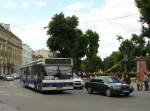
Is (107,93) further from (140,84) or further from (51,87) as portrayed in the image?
(140,84)

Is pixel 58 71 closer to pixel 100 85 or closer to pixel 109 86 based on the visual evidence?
pixel 100 85

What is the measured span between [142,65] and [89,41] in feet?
88.3

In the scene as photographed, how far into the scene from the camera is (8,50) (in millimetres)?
143250

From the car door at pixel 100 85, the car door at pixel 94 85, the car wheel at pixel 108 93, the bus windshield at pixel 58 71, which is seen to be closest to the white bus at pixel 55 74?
the bus windshield at pixel 58 71

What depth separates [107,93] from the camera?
30.8 meters

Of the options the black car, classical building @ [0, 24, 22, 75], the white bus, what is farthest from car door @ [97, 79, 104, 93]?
classical building @ [0, 24, 22, 75]

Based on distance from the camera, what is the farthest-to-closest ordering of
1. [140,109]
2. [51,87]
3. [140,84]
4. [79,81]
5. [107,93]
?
[79,81]
[140,84]
[51,87]
[107,93]
[140,109]

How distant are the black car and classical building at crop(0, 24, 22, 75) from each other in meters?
88.3

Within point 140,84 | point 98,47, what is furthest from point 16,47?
point 140,84

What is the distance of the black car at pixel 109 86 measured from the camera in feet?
97.9

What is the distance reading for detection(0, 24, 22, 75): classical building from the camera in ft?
440

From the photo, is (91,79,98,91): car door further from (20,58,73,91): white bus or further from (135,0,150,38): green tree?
(135,0,150,38): green tree

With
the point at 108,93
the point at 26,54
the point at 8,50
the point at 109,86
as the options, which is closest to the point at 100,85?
the point at 108,93

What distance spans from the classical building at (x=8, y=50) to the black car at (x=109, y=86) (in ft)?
290
